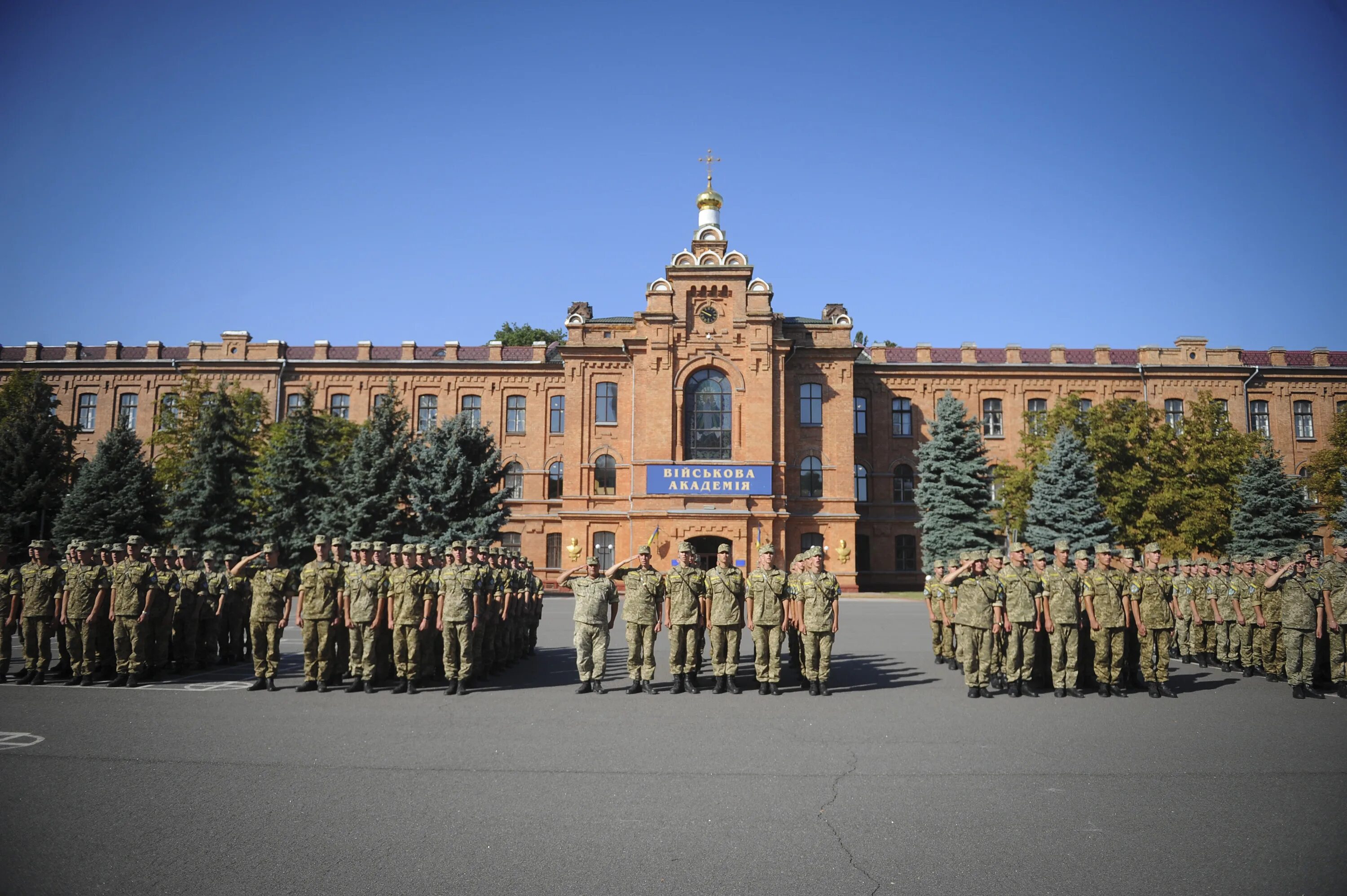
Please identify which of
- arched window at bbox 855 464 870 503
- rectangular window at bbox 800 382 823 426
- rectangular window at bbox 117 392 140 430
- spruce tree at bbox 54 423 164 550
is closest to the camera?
spruce tree at bbox 54 423 164 550

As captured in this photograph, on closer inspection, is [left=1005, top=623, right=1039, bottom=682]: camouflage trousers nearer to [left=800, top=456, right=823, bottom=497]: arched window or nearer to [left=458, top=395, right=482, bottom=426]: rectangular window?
[left=800, top=456, right=823, bottom=497]: arched window

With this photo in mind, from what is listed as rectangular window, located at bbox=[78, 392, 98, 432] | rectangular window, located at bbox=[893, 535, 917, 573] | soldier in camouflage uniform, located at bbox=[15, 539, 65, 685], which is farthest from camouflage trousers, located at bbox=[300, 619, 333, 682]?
rectangular window, located at bbox=[78, 392, 98, 432]

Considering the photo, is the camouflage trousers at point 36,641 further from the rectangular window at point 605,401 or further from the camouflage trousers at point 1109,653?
the rectangular window at point 605,401

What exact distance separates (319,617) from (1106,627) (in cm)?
1013

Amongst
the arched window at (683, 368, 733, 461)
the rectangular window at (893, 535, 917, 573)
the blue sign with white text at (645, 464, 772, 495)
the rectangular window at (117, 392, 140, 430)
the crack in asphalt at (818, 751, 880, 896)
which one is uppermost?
the rectangular window at (117, 392, 140, 430)

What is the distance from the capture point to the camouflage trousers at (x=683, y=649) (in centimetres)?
1095

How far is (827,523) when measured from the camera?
3619 centimetres

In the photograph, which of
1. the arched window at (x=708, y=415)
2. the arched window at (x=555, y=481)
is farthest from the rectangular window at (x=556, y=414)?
the arched window at (x=708, y=415)

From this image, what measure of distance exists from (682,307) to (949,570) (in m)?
25.6

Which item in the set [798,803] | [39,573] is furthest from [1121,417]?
[39,573]

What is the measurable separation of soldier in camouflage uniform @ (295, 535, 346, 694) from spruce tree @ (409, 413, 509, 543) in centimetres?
1864

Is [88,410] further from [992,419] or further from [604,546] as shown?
[992,419]

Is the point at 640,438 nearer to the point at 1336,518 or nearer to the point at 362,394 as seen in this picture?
the point at 362,394

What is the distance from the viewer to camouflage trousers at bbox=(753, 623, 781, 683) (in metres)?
10.8
